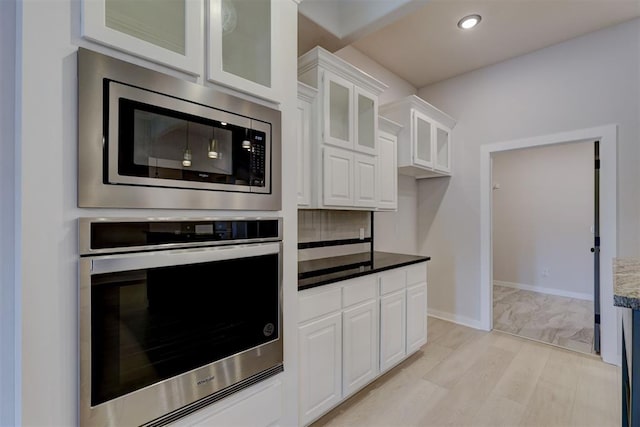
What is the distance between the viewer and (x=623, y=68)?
8.66 ft

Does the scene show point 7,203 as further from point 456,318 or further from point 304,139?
point 456,318

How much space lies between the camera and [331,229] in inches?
108

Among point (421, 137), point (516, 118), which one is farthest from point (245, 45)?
point (516, 118)

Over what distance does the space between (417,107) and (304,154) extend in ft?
5.44

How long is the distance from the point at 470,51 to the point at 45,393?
12.8ft

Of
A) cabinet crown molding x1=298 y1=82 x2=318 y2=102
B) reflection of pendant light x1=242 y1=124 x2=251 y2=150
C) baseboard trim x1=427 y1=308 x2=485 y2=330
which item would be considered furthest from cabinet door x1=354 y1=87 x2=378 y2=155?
baseboard trim x1=427 y1=308 x2=485 y2=330

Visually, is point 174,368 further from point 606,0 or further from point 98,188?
point 606,0

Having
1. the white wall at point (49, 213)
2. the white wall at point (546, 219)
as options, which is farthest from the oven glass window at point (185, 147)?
the white wall at point (546, 219)

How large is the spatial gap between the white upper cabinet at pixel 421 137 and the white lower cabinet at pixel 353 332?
3.69 feet

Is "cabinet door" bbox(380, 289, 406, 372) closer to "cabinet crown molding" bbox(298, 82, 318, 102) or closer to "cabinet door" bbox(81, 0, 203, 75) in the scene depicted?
"cabinet crown molding" bbox(298, 82, 318, 102)

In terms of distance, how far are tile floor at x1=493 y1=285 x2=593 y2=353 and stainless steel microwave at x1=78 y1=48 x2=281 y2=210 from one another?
135 inches

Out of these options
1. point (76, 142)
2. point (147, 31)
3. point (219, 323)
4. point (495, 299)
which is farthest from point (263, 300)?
point (495, 299)

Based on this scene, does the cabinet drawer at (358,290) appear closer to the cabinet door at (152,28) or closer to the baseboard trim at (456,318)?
the cabinet door at (152,28)

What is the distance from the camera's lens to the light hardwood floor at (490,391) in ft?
6.37
